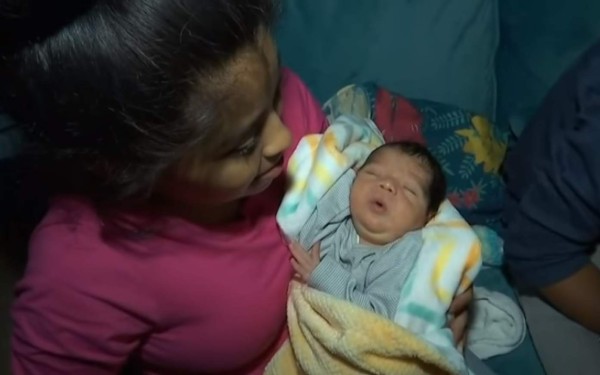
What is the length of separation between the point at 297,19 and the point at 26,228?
500mm

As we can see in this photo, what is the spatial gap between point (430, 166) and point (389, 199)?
0.08 meters

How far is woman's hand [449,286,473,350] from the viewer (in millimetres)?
1107

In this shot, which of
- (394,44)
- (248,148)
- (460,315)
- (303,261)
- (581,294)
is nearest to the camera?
(248,148)

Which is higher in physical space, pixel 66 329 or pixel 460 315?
pixel 66 329

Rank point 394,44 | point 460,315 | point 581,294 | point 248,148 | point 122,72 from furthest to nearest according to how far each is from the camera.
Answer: point 394,44 < point 581,294 < point 460,315 < point 248,148 < point 122,72

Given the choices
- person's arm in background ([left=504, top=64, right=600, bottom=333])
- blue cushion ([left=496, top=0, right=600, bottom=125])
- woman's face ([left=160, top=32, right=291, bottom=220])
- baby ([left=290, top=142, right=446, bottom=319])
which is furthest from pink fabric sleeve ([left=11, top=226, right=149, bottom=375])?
blue cushion ([left=496, top=0, right=600, bottom=125])

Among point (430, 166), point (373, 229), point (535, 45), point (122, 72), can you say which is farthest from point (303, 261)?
point (535, 45)

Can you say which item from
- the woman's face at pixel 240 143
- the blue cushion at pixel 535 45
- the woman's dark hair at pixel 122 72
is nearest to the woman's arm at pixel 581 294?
the blue cushion at pixel 535 45

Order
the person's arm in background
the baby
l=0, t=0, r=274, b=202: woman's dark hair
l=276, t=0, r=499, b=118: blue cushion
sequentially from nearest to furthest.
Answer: l=0, t=0, r=274, b=202: woman's dark hair
the baby
the person's arm in background
l=276, t=0, r=499, b=118: blue cushion

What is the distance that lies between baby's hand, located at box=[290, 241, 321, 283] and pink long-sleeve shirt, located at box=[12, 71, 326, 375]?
1cm

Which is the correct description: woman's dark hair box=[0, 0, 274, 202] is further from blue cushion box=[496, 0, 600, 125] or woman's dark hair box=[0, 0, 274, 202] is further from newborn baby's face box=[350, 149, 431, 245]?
blue cushion box=[496, 0, 600, 125]

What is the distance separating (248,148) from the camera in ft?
2.73

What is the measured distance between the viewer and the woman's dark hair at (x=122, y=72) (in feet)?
→ 2.30

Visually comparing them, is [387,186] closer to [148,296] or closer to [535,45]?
[148,296]
